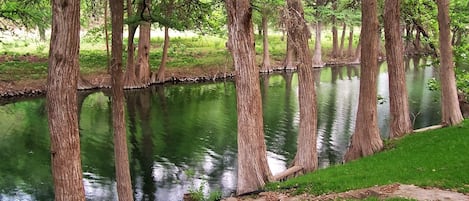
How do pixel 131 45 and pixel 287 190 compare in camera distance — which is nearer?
pixel 287 190

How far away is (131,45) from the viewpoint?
30.4 meters

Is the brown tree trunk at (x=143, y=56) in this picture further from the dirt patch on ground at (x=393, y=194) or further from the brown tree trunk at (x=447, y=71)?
the dirt patch on ground at (x=393, y=194)

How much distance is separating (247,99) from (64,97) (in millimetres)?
5282

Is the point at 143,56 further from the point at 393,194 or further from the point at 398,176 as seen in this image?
the point at 393,194

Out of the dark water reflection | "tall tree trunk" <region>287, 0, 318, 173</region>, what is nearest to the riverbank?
"tall tree trunk" <region>287, 0, 318, 173</region>

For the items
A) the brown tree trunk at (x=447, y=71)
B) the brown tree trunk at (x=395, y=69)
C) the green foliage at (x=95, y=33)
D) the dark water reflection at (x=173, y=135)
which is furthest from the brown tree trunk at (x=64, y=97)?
the green foliage at (x=95, y=33)

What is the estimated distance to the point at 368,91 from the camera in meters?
14.0

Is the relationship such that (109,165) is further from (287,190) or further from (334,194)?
(334,194)

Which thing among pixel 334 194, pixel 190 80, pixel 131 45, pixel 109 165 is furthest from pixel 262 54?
pixel 334 194

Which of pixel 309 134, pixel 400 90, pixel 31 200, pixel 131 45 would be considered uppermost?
pixel 131 45

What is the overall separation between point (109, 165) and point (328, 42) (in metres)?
44.8

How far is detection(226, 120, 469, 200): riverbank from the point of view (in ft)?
31.0

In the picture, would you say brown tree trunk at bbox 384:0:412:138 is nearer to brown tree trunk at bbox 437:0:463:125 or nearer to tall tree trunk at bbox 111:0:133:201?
brown tree trunk at bbox 437:0:463:125

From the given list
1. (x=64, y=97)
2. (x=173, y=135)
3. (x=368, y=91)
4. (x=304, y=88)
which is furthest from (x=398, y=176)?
(x=173, y=135)
